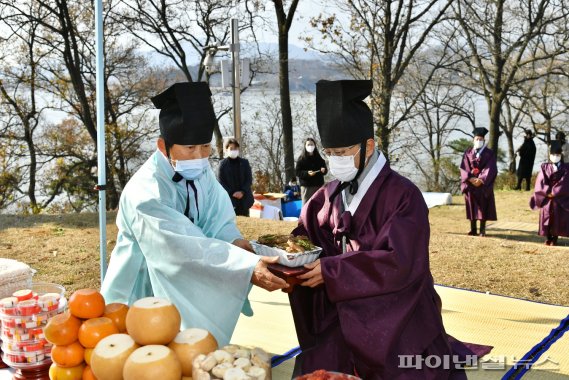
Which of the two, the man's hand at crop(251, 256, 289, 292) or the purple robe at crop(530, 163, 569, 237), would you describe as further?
the purple robe at crop(530, 163, 569, 237)

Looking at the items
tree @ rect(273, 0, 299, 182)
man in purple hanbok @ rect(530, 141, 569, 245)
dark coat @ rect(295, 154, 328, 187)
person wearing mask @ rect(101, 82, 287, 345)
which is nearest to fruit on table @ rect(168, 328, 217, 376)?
person wearing mask @ rect(101, 82, 287, 345)

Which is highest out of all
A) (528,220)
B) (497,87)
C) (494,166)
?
(497,87)

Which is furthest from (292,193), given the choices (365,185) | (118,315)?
(118,315)

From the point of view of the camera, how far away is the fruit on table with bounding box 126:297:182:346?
2104 millimetres

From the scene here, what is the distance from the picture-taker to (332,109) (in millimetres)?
2855

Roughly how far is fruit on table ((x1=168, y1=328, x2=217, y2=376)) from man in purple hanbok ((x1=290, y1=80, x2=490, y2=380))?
641 mm

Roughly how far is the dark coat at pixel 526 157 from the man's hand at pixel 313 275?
52.0 feet

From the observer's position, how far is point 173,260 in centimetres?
283

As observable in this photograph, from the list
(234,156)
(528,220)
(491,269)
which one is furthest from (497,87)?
(491,269)

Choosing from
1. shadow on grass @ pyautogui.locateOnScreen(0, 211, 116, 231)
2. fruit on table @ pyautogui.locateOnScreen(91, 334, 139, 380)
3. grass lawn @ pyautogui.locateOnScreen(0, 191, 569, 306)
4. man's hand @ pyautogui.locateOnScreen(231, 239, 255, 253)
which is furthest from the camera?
shadow on grass @ pyautogui.locateOnScreen(0, 211, 116, 231)

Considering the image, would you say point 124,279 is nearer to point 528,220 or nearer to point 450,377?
point 450,377

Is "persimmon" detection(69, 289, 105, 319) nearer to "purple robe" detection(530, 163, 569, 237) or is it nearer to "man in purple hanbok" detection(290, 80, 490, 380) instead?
"man in purple hanbok" detection(290, 80, 490, 380)

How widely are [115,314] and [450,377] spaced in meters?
1.77

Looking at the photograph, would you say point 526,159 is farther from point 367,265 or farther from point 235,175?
point 367,265
